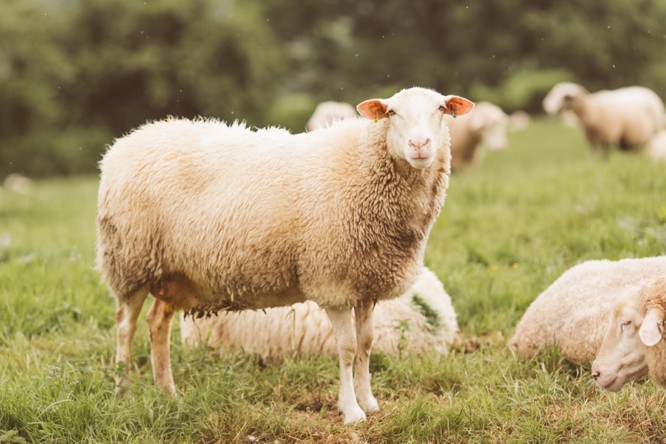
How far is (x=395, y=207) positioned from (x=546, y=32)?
67.6 feet

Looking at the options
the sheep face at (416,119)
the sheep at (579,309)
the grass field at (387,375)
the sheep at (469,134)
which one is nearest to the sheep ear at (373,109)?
the sheep face at (416,119)

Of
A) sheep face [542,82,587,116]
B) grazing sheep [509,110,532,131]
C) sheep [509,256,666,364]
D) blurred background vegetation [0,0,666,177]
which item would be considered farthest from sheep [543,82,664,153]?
grazing sheep [509,110,532,131]

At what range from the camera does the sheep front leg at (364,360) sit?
3721 millimetres

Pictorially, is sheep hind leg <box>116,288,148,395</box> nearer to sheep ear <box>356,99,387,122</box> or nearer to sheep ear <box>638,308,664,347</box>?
sheep ear <box>356,99,387,122</box>

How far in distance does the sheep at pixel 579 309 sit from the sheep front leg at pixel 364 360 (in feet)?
3.41

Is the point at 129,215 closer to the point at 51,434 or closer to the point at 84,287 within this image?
the point at 51,434

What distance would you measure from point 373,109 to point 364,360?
123 cm

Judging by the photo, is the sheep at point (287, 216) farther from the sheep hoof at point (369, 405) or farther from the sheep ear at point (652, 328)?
the sheep ear at point (652, 328)

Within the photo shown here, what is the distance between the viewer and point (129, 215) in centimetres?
380

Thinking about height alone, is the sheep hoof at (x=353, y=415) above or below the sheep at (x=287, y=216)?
below

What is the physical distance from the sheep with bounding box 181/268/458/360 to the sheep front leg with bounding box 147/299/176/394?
0.38m

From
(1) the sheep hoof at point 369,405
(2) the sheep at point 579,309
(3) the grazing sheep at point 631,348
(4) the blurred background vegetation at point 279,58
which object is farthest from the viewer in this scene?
(4) the blurred background vegetation at point 279,58

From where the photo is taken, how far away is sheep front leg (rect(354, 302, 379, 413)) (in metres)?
3.72

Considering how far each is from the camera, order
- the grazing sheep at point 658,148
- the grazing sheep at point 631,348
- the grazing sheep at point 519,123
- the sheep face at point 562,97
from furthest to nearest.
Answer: the grazing sheep at point 519,123 < the sheep face at point 562,97 < the grazing sheep at point 658,148 < the grazing sheep at point 631,348
